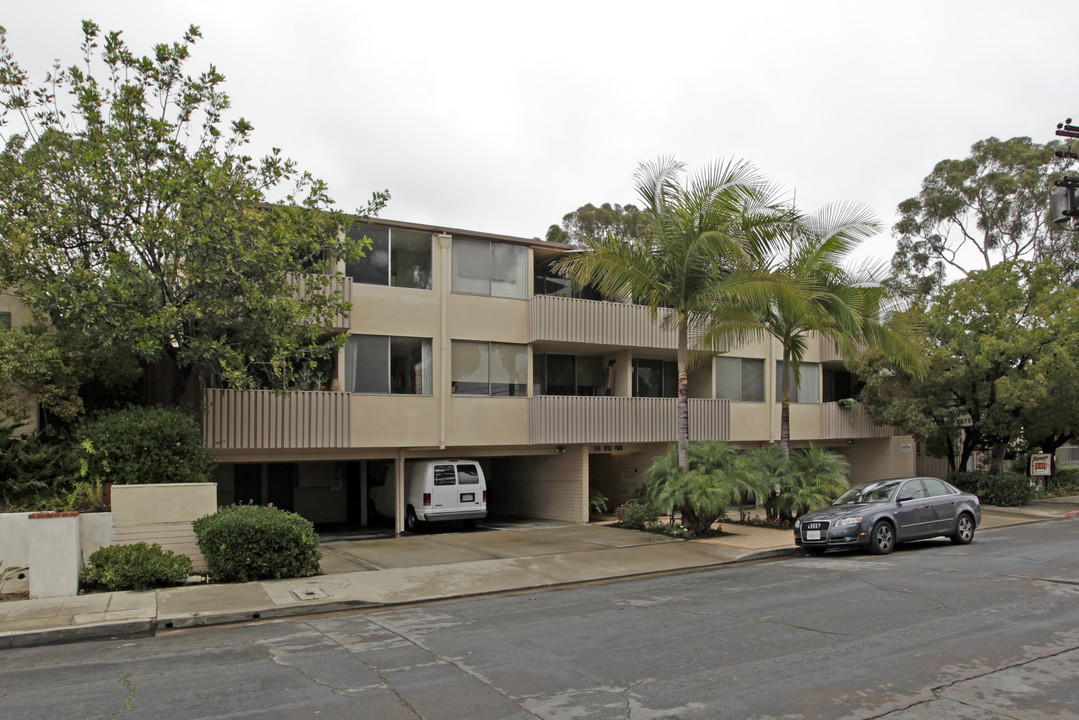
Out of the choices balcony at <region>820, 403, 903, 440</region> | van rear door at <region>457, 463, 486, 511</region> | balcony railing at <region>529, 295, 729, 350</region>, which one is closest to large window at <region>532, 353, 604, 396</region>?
balcony railing at <region>529, 295, 729, 350</region>

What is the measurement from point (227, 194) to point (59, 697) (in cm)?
876

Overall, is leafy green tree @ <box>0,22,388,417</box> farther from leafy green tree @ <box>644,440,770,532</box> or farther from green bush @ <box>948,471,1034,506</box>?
green bush @ <box>948,471,1034,506</box>

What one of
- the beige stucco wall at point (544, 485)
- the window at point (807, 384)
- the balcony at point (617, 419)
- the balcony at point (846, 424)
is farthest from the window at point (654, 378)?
the balcony at point (846, 424)

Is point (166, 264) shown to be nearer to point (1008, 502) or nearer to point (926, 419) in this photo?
point (926, 419)

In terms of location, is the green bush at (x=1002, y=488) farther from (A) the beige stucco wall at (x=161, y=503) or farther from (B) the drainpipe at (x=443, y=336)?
(A) the beige stucco wall at (x=161, y=503)

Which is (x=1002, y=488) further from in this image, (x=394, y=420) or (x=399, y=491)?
(x=394, y=420)

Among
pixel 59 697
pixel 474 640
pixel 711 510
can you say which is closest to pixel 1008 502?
pixel 711 510

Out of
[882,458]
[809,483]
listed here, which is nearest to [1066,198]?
[809,483]

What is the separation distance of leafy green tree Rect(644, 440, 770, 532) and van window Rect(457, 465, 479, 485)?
167 inches

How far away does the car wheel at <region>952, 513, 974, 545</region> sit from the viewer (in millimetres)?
15859

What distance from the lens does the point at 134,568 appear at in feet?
37.6

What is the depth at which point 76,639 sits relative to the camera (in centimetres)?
906

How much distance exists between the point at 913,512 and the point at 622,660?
9.93 meters

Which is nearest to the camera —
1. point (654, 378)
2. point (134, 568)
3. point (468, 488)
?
point (134, 568)
